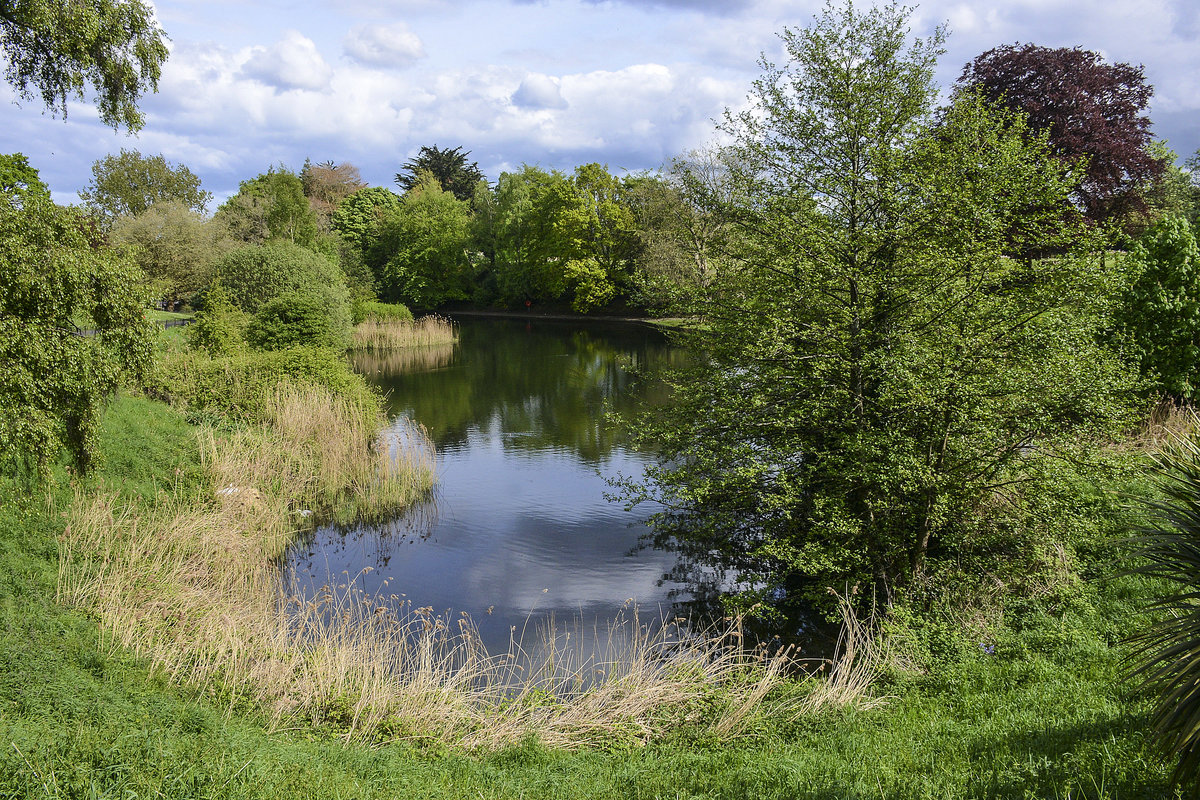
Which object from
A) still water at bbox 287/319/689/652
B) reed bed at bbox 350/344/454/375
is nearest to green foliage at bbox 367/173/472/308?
reed bed at bbox 350/344/454/375

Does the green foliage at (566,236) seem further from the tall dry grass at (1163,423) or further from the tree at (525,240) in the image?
the tall dry grass at (1163,423)

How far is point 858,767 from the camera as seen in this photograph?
16.3 feet

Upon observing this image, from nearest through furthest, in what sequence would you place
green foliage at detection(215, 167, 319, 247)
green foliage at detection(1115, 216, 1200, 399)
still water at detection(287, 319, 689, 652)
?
1. still water at detection(287, 319, 689, 652)
2. green foliage at detection(1115, 216, 1200, 399)
3. green foliage at detection(215, 167, 319, 247)

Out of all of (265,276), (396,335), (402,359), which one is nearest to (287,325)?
(265,276)

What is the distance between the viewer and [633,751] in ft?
19.6

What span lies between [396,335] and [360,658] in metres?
34.0

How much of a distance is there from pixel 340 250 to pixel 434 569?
47997 millimetres

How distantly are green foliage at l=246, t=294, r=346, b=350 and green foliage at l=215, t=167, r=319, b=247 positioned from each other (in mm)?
21465

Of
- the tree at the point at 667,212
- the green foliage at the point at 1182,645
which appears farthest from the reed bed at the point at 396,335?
the green foliage at the point at 1182,645

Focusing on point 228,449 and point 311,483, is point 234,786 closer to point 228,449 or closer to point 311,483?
point 228,449

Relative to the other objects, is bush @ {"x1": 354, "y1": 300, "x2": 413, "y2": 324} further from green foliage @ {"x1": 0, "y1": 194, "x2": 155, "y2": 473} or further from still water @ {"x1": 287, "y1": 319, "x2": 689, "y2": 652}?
green foliage @ {"x1": 0, "y1": 194, "x2": 155, "y2": 473}

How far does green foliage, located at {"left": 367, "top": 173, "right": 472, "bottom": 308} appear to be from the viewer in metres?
60.3

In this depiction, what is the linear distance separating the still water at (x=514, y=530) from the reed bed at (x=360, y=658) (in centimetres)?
62

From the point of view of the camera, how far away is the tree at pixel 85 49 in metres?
8.74
